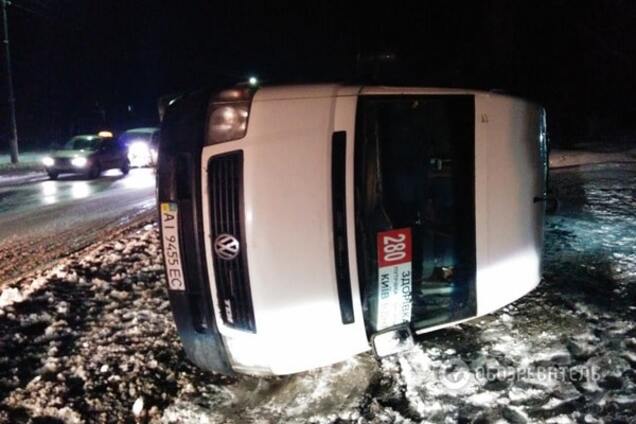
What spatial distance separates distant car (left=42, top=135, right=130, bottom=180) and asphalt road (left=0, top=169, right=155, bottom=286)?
1.36ft

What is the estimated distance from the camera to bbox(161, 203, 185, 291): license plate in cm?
296

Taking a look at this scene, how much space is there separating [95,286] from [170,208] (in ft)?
Answer: 9.79

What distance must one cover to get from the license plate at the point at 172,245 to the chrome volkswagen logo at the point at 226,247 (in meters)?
0.28

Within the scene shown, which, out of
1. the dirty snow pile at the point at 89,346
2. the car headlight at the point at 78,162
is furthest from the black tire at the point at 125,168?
the dirty snow pile at the point at 89,346

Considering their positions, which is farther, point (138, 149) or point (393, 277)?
point (138, 149)

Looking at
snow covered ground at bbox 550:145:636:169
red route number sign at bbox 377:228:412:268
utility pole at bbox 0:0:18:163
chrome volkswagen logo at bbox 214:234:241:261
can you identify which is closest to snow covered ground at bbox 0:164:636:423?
red route number sign at bbox 377:228:412:268

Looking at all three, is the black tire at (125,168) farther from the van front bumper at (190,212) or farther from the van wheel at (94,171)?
the van front bumper at (190,212)

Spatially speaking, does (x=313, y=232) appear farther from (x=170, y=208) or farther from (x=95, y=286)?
(x=95, y=286)

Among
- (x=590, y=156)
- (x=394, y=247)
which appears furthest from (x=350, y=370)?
(x=590, y=156)

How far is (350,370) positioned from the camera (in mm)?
3682

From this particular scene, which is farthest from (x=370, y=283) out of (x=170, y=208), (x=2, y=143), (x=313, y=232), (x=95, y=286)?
(x=2, y=143)

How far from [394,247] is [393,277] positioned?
172 mm

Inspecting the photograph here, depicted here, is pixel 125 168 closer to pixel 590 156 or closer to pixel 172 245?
pixel 590 156

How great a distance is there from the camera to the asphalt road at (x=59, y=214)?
732cm
